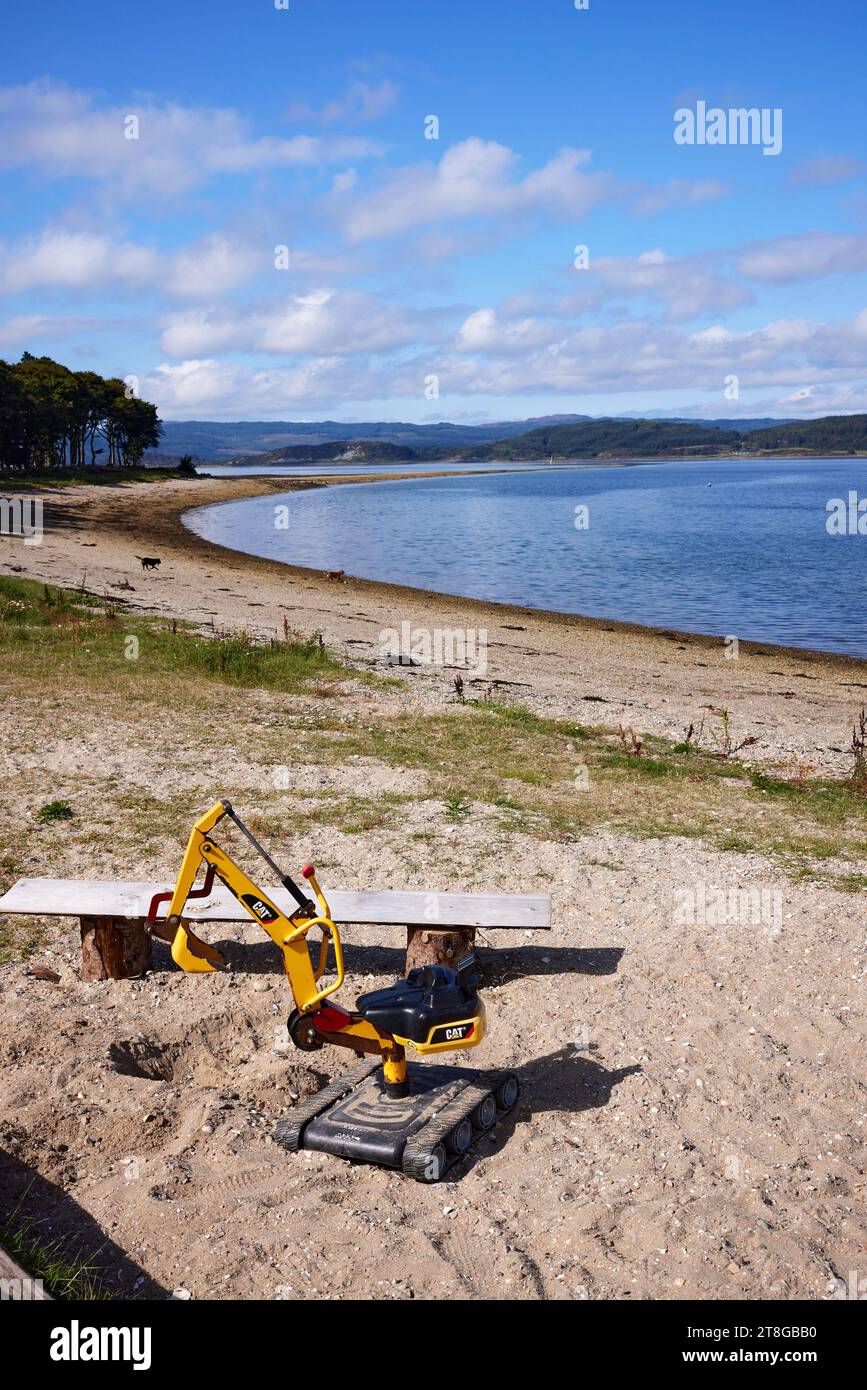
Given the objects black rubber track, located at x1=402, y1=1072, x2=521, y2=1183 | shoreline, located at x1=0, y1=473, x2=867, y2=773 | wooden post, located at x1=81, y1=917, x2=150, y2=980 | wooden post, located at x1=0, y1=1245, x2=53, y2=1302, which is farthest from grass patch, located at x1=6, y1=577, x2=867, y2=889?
wooden post, located at x1=0, y1=1245, x2=53, y2=1302

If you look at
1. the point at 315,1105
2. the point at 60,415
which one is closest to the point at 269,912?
the point at 315,1105

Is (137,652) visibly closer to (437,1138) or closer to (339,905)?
(339,905)

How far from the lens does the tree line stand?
7860 centimetres

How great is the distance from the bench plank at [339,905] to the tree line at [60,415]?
2992 inches

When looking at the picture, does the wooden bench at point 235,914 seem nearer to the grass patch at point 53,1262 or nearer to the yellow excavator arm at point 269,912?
the yellow excavator arm at point 269,912

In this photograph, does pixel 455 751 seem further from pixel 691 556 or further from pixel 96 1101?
pixel 691 556

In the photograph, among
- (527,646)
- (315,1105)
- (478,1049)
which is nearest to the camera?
(315,1105)

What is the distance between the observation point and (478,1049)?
6.55 m

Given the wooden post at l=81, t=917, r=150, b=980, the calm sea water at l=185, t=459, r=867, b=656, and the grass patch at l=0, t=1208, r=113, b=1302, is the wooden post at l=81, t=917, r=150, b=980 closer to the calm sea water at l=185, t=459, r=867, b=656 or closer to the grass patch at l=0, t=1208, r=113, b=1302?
the grass patch at l=0, t=1208, r=113, b=1302

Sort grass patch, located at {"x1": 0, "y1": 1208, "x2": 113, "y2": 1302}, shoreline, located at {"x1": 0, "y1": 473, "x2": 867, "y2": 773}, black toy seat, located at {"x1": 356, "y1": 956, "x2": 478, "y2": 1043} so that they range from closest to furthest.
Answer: grass patch, located at {"x1": 0, "y1": 1208, "x2": 113, "y2": 1302} < black toy seat, located at {"x1": 356, "y1": 956, "x2": 478, "y2": 1043} < shoreline, located at {"x1": 0, "y1": 473, "x2": 867, "y2": 773}

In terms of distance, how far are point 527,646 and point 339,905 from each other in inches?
817

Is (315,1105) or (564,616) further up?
(564,616)

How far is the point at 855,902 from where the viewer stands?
8.38 metres

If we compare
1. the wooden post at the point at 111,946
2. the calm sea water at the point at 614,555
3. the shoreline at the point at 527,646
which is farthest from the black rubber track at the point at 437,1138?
the calm sea water at the point at 614,555
